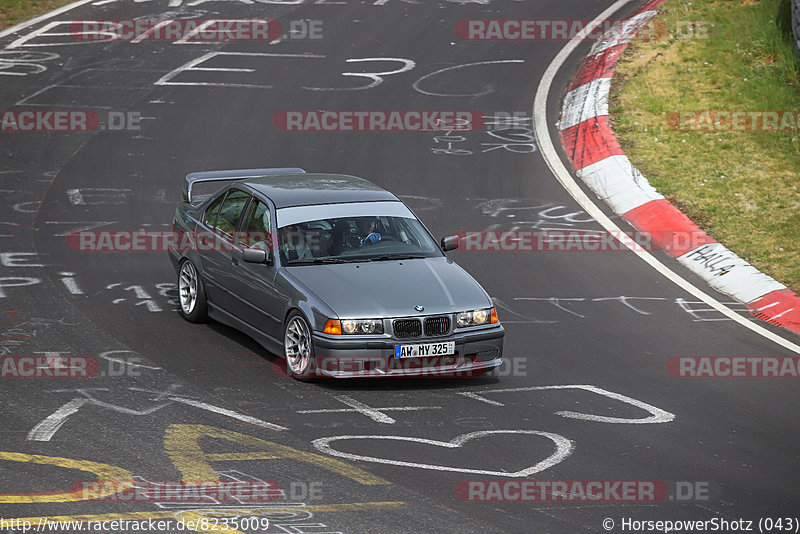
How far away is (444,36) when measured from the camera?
22938 mm

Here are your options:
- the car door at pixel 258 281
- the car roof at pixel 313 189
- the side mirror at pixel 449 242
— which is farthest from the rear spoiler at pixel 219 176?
the side mirror at pixel 449 242

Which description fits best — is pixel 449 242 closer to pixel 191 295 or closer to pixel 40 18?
pixel 191 295

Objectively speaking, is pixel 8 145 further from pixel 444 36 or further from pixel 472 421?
pixel 472 421

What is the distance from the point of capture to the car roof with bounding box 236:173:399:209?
11.0 m

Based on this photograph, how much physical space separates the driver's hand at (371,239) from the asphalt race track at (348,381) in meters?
1.40

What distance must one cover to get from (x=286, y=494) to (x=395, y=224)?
4.17 meters

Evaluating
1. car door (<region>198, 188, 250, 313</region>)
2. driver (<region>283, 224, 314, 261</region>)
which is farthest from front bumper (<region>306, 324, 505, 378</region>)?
car door (<region>198, 188, 250, 313</region>)

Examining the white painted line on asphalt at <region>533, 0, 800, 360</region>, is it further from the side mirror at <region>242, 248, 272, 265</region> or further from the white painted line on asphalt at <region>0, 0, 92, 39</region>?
the white painted line on asphalt at <region>0, 0, 92, 39</region>

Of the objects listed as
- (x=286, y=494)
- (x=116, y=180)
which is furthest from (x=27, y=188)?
(x=286, y=494)

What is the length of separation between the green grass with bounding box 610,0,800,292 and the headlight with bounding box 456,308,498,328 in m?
4.26

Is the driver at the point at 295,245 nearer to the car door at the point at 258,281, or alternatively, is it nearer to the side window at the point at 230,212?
the car door at the point at 258,281

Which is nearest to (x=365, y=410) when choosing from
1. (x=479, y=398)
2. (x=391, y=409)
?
(x=391, y=409)

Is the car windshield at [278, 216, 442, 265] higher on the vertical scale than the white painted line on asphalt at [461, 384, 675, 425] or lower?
higher

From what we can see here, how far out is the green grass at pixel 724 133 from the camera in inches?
563
